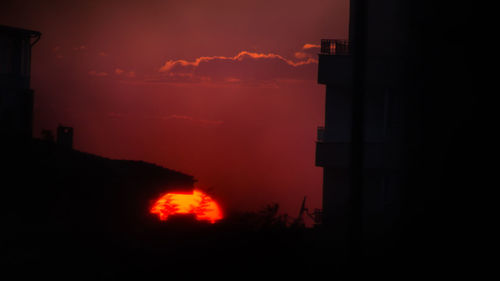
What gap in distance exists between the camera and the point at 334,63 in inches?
631

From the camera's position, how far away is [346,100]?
56.3 feet

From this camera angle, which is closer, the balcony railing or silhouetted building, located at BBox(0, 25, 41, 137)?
the balcony railing

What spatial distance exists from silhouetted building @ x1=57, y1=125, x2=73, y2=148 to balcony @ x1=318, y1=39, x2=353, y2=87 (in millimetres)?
10083

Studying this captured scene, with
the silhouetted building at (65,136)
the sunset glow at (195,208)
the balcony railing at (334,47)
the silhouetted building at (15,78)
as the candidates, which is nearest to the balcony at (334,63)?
the balcony railing at (334,47)

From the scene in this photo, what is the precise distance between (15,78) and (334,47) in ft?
48.5

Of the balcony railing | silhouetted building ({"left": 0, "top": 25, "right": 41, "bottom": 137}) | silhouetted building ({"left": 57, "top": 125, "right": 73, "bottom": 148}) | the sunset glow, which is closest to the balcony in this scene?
the balcony railing

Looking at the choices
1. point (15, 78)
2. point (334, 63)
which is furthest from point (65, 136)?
point (334, 63)

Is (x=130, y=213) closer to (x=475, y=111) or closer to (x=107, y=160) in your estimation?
(x=107, y=160)

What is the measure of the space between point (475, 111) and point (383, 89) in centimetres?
738

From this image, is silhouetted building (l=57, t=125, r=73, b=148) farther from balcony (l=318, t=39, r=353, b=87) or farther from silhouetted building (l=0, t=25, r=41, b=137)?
balcony (l=318, t=39, r=353, b=87)

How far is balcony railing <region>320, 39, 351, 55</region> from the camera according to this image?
16141 millimetres

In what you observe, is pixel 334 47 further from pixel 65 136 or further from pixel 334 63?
pixel 65 136

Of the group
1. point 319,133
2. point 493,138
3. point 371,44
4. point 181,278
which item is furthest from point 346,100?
point 181,278

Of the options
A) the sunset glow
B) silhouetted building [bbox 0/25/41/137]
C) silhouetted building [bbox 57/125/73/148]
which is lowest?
the sunset glow
